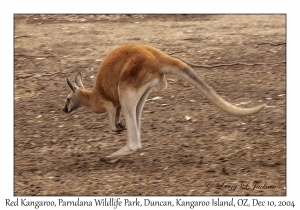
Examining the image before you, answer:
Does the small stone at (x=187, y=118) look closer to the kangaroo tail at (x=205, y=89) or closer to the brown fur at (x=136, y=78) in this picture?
the brown fur at (x=136, y=78)

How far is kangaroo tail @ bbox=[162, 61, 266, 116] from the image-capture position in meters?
5.77

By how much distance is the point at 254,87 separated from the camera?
8.35 m

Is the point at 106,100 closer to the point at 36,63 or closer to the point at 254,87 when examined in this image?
the point at 254,87

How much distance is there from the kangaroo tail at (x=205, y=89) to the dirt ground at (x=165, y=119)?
78 centimetres

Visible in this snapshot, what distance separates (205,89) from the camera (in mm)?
5871

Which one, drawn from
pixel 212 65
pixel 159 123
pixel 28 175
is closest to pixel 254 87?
pixel 212 65

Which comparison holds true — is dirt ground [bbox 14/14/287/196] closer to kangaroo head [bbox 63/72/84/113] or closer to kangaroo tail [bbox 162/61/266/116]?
kangaroo head [bbox 63/72/84/113]

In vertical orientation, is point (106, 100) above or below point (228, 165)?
above

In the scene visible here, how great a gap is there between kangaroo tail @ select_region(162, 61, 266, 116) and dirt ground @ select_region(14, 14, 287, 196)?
2.54 feet

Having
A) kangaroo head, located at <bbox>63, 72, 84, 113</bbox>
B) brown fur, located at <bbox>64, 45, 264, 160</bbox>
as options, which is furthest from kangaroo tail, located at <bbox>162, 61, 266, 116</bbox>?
kangaroo head, located at <bbox>63, 72, 84, 113</bbox>

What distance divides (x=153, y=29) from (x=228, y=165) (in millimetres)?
4856

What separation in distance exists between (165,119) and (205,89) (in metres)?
1.71

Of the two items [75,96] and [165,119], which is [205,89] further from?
[165,119]

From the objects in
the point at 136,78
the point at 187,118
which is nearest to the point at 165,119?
the point at 187,118
